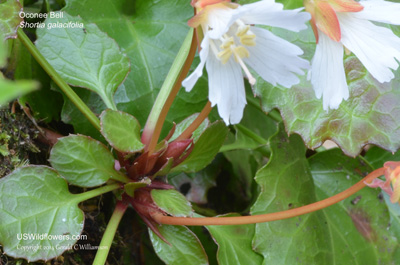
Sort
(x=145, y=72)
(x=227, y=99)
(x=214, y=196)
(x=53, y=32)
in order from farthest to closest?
1. (x=214, y=196)
2. (x=145, y=72)
3. (x=53, y=32)
4. (x=227, y=99)

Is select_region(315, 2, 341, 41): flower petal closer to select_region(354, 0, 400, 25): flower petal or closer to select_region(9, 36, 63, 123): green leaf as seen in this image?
select_region(354, 0, 400, 25): flower petal

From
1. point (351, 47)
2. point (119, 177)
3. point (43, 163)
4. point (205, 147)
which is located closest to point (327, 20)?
point (351, 47)

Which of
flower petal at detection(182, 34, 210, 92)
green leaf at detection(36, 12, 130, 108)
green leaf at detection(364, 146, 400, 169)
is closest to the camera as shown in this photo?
flower petal at detection(182, 34, 210, 92)

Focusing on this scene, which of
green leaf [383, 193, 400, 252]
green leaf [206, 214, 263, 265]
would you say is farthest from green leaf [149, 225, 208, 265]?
green leaf [383, 193, 400, 252]

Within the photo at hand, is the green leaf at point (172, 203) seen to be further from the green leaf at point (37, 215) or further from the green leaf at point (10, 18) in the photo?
the green leaf at point (10, 18)

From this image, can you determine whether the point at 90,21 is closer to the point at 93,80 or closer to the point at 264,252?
the point at 93,80

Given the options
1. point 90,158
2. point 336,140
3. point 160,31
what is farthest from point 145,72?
point 336,140

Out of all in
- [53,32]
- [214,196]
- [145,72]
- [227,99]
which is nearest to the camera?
[227,99]
